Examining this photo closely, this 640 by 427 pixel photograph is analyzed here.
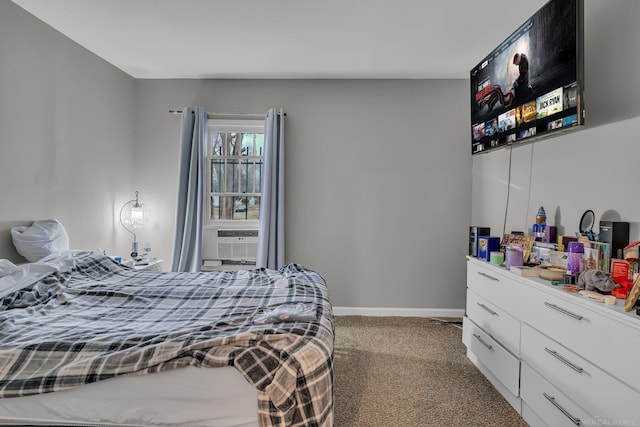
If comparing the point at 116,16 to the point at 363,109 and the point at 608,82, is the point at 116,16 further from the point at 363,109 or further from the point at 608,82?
the point at 608,82

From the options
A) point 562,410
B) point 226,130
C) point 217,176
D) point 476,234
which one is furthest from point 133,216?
point 562,410

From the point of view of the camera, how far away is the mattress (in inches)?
57.8

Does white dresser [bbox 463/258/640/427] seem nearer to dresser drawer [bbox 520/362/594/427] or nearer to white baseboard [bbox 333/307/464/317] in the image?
dresser drawer [bbox 520/362/594/427]

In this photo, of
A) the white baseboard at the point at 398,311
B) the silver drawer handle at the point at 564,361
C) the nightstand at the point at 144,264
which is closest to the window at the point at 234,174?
the nightstand at the point at 144,264

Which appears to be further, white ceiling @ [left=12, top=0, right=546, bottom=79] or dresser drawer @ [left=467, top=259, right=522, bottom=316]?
white ceiling @ [left=12, top=0, right=546, bottom=79]

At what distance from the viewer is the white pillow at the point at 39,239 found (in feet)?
8.52

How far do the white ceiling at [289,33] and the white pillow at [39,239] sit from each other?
1.56m

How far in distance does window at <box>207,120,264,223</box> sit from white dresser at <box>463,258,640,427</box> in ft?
8.30

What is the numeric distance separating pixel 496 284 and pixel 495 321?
240mm

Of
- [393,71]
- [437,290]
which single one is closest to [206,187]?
[393,71]

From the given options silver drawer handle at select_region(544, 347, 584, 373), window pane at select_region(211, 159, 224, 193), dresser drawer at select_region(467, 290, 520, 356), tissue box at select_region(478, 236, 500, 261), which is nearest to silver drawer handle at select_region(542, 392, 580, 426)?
silver drawer handle at select_region(544, 347, 584, 373)

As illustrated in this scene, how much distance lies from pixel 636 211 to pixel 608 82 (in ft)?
2.45

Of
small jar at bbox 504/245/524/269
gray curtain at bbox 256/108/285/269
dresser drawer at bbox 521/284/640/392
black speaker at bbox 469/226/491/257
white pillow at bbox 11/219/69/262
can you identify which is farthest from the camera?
gray curtain at bbox 256/108/285/269

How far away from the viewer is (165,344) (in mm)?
1511
